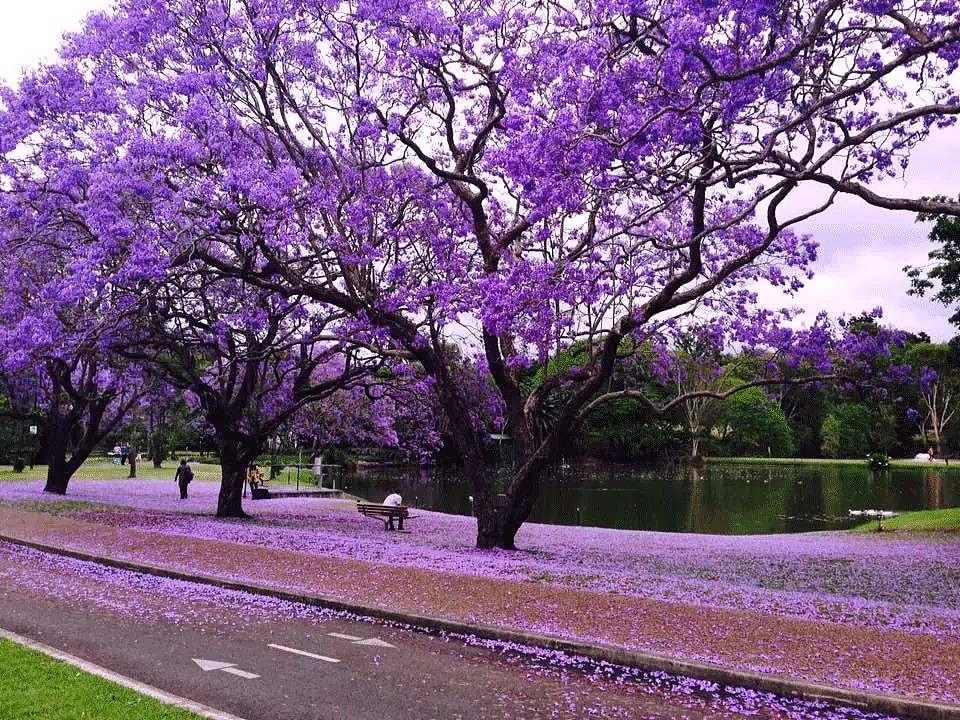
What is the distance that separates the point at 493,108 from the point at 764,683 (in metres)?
12.8

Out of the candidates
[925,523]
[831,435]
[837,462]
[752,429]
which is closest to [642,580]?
[925,523]

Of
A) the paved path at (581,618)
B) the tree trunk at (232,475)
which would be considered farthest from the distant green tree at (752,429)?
the paved path at (581,618)

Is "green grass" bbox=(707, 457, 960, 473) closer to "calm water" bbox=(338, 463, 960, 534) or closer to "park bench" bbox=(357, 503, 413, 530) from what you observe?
"calm water" bbox=(338, 463, 960, 534)

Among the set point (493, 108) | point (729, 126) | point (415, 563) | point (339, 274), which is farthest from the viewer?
point (339, 274)

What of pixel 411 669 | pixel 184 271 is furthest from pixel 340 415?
pixel 411 669

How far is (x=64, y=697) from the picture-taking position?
6.16 m

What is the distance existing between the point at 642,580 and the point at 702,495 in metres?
31.1

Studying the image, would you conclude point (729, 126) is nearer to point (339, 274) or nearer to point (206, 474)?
point (339, 274)

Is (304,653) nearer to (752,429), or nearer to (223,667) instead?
(223,667)

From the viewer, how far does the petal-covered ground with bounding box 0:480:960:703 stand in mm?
8648

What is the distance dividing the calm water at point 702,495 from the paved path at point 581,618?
59.3 feet

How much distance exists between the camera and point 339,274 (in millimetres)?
19125

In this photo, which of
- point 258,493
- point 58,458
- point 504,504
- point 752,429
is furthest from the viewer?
point 752,429

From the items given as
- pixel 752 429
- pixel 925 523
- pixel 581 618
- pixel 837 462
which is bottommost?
pixel 581 618
